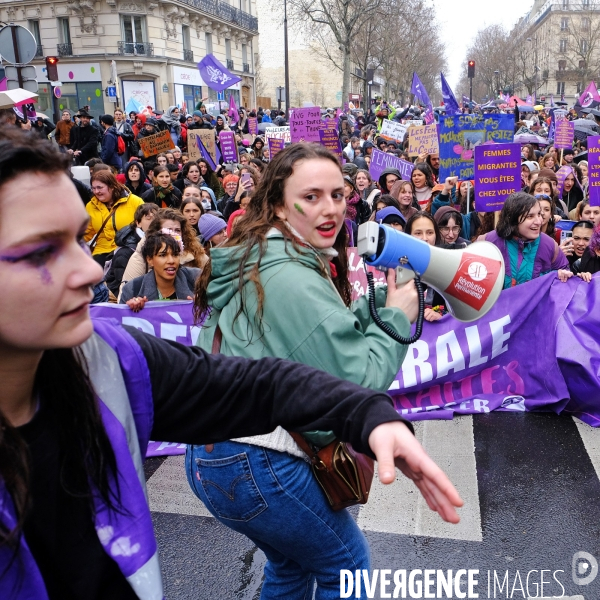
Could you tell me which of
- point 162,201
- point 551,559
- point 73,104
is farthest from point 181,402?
point 73,104

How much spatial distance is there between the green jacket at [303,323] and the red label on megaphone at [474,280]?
332 millimetres

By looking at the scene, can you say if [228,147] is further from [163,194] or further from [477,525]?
[477,525]

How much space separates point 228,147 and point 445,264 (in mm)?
11182

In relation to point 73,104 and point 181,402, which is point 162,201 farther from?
point 73,104

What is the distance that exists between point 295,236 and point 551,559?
7.37ft

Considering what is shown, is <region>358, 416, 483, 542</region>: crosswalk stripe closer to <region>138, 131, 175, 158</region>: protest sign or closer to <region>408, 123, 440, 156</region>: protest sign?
<region>408, 123, 440, 156</region>: protest sign

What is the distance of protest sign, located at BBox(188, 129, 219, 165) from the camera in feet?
40.3

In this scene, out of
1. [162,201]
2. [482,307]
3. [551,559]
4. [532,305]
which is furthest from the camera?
[162,201]

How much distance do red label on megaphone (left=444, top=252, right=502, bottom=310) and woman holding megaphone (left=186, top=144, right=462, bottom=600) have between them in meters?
0.20

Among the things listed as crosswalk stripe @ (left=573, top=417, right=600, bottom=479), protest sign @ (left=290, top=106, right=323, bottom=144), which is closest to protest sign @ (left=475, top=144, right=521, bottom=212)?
crosswalk stripe @ (left=573, top=417, right=600, bottom=479)

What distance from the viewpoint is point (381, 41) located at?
185 ft

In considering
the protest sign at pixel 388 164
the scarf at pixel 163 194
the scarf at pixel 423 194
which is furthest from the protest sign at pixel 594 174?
the scarf at pixel 163 194

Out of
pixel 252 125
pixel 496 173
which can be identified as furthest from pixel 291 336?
pixel 252 125

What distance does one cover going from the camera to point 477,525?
11.5 ft
